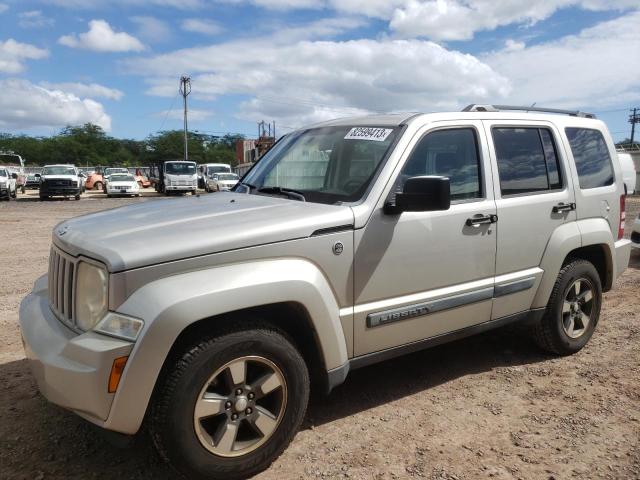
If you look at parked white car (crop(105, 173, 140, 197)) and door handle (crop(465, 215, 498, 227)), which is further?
parked white car (crop(105, 173, 140, 197))

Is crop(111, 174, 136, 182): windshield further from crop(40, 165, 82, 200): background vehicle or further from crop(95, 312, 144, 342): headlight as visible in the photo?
crop(95, 312, 144, 342): headlight

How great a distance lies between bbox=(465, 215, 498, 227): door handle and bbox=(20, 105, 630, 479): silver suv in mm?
13

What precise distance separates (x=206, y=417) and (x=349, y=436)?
0.98 m

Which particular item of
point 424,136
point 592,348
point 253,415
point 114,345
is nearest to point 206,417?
point 253,415

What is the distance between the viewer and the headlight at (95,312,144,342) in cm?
235

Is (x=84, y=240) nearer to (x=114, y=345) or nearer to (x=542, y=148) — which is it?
(x=114, y=345)

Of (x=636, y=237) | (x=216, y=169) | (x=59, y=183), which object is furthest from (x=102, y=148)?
(x=636, y=237)

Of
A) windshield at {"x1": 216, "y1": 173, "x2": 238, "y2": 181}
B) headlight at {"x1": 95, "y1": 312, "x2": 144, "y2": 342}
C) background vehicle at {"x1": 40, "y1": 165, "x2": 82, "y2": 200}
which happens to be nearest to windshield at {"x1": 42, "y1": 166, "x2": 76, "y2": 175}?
background vehicle at {"x1": 40, "y1": 165, "x2": 82, "y2": 200}

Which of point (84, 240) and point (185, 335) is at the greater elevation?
point (84, 240)

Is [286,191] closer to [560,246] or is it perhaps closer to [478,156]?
[478,156]

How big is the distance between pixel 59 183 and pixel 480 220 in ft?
89.4

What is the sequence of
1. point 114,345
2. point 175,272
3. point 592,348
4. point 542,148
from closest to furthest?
point 114,345, point 175,272, point 542,148, point 592,348

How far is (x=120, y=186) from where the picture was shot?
30453mm

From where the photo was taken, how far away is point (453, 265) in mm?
3469
